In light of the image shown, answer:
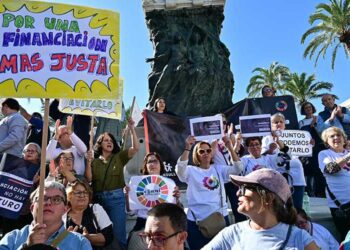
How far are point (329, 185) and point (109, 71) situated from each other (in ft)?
10.3

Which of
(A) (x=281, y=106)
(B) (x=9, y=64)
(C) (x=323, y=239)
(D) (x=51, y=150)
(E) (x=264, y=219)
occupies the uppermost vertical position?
(A) (x=281, y=106)

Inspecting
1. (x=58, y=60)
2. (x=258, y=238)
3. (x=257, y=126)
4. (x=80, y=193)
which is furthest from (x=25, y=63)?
(x=257, y=126)

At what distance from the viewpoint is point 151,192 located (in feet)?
16.6

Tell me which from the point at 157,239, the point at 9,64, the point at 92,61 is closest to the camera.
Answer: the point at 157,239

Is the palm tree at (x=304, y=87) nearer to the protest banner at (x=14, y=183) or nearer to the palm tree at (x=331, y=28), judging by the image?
the palm tree at (x=331, y=28)

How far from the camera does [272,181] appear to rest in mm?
2465

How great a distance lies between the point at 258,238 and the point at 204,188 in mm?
2523

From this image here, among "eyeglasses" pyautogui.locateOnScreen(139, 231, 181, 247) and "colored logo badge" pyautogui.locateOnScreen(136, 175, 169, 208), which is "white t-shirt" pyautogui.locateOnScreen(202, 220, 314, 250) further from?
"colored logo badge" pyautogui.locateOnScreen(136, 175, 169, 208)

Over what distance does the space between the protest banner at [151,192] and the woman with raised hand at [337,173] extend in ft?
6.35

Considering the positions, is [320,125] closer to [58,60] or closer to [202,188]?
[202,188]

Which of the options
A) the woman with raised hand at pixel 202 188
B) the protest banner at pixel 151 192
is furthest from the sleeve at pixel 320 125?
the protest banner at pixel 151 192

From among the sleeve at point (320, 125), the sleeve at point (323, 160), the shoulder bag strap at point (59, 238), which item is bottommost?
the shoulder bag strap at point (59, 238)

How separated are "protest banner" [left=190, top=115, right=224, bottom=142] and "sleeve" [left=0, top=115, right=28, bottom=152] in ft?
8.29

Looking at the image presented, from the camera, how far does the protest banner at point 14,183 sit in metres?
4.74
